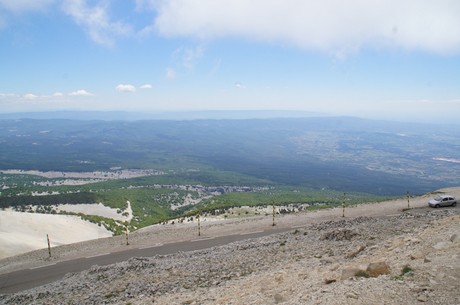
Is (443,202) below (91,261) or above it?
above

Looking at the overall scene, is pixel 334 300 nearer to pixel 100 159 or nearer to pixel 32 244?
pixel 32 244

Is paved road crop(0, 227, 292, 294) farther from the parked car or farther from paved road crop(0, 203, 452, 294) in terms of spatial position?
the parked car

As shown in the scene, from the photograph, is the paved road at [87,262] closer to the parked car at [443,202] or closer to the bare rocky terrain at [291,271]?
the bare rocky terrain at [291,271]

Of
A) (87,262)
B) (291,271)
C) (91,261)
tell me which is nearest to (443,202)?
(291,271)

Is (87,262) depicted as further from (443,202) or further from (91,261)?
(443,202)

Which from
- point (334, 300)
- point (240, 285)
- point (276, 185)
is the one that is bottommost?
point (276, 185)

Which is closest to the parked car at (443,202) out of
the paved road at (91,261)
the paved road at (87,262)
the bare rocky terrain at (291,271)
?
the bare rocky terrain at (291,271)

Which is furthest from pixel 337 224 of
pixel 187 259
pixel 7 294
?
pixel 7 294
